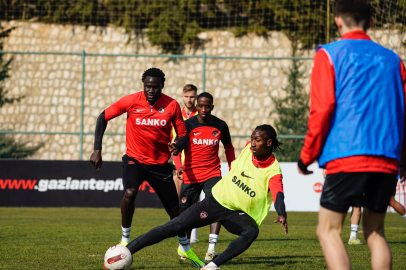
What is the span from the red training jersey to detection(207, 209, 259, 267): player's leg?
1807 millimetres

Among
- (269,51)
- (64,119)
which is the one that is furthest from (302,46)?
(64,119)

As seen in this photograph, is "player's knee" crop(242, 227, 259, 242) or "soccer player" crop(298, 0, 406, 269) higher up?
"soccer player" crop(298, 0, 406, 269)


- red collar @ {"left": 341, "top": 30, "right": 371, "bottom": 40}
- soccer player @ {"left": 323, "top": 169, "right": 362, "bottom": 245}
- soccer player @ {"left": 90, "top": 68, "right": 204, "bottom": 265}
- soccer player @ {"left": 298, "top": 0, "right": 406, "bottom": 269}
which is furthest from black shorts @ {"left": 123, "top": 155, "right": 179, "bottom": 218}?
red collar @ {"left": 341, "top": 30, "right": 371, "bottom": 40}

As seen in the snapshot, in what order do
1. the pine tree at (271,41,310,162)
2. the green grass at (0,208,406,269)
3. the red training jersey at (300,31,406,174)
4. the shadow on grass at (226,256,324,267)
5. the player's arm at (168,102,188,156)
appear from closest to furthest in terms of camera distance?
the red training jersey at (300,31,406,174) → the green grass at (0,208,406,269) → the shadow on grass at (226,256,324,267) → the player's arm at (168,102,188,156) → the pine tree at (271,41,310,162)

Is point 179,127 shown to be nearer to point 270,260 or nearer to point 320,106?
point 270,260

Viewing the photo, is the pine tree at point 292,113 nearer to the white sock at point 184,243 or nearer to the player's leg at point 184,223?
the white sock at point 184,243

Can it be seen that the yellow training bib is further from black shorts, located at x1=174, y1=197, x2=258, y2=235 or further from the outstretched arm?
the outstretched arm

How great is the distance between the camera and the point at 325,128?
3.63 meters

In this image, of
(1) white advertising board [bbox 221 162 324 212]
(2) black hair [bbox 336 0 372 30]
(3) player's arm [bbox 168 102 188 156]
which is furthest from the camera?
(1) white advertising board [bbox 221 162 324 212]

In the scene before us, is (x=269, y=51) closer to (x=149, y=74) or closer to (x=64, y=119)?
(x=64, y=119)

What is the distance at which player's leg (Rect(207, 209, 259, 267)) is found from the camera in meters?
5.23

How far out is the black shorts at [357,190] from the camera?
3.61 meters

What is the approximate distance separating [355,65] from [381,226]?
1.19m

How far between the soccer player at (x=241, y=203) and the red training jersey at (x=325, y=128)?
1.62 metres
